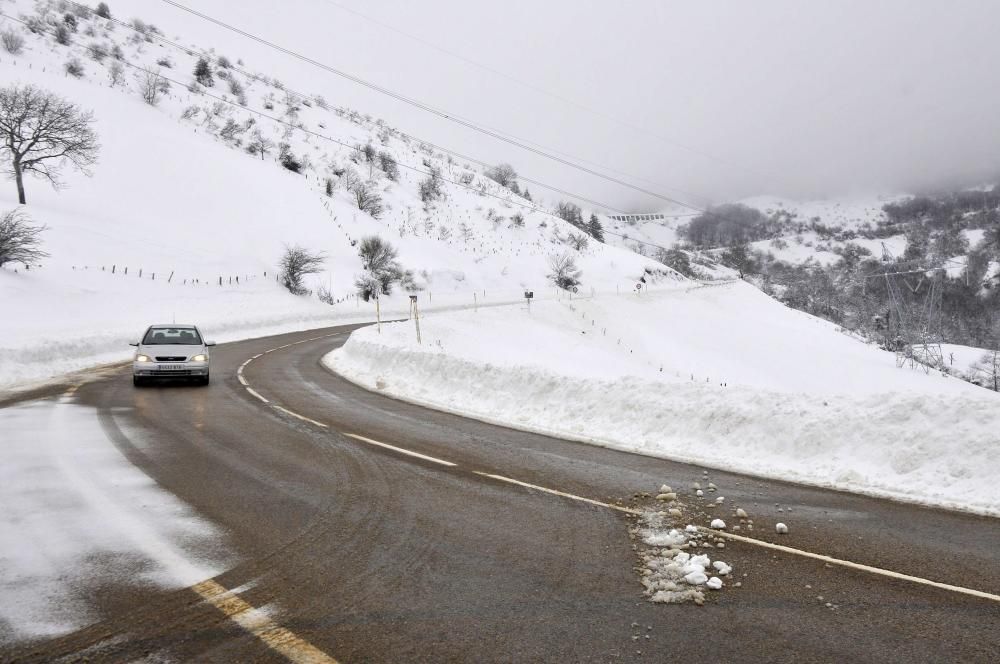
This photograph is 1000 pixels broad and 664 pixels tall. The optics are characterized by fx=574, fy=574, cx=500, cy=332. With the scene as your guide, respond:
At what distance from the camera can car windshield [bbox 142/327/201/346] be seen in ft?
53.0

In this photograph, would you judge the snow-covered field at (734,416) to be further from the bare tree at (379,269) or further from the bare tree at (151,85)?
the bare tree at (151,85)

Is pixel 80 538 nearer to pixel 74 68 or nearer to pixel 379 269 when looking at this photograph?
pixel 379 269

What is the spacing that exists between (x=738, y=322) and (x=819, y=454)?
46463 mm

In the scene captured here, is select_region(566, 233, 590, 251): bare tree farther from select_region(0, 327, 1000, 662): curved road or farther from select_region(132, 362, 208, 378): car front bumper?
select_region(0, 327, 1000, 662): curved road

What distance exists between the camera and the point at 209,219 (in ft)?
157

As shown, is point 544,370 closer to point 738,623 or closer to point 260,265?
point 738,623

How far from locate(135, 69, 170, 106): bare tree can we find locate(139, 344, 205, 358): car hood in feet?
198

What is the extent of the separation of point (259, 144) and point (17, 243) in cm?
4002

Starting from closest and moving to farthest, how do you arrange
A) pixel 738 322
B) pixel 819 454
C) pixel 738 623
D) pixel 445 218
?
pixel 738 623, pixel 819 454, pixel 738 322, pixel 445 218

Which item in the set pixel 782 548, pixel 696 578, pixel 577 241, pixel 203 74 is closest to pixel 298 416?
pixel 696 578

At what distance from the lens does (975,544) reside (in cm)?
552

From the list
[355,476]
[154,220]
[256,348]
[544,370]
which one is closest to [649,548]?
[355,476]

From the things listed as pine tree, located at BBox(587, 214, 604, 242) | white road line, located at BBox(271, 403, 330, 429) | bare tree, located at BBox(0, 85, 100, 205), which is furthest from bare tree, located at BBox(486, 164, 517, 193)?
white road line, located at BBox(271, 403, 330, 429)

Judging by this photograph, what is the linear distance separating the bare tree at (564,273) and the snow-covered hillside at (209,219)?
126cm
